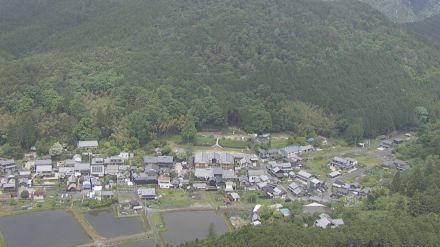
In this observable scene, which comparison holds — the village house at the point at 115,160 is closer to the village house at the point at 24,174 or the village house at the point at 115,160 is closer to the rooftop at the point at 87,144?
the rooftop at the point at 87,144

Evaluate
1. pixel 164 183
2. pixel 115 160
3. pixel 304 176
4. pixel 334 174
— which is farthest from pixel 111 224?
pixel 334 174

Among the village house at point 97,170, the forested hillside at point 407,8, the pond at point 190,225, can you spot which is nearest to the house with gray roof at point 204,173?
the pond at point 190,225

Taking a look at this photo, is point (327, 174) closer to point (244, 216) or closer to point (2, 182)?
point (244, 216)

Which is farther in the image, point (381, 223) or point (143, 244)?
point (143, 244)

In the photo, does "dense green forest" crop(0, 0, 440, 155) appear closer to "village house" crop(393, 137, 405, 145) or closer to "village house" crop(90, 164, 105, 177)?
"village house" crop(393, 137, 405, 145)

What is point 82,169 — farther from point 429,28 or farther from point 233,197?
point 429,28

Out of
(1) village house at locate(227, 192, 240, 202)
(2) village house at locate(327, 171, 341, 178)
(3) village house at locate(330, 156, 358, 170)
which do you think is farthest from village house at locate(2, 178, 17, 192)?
(3) village house at locate(330, 156, 358, 170)
